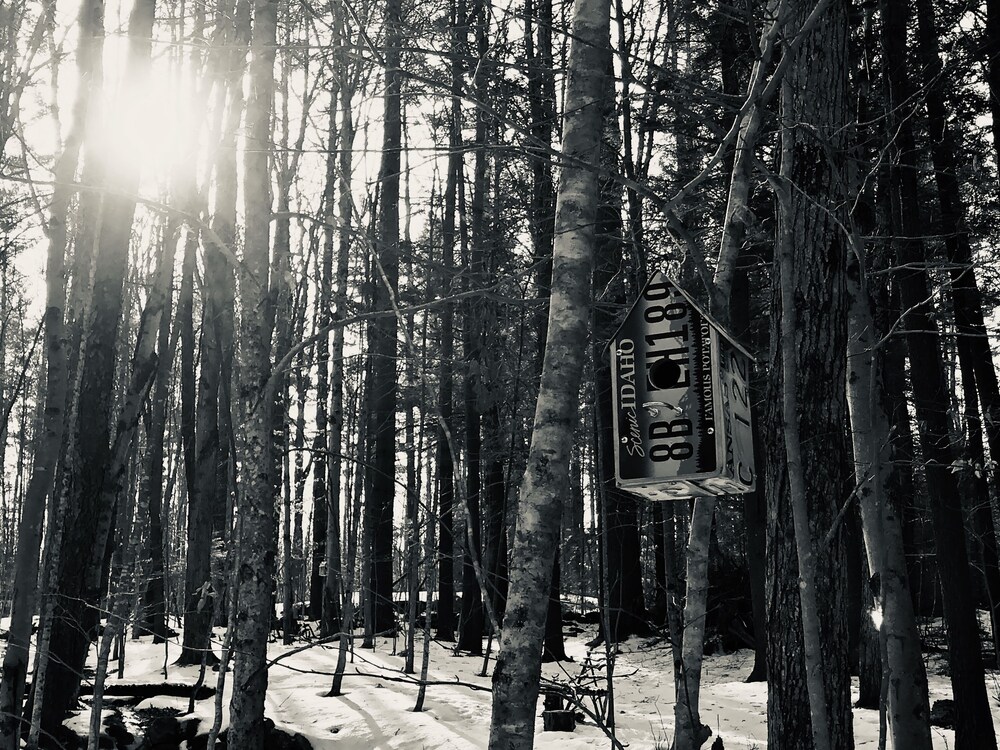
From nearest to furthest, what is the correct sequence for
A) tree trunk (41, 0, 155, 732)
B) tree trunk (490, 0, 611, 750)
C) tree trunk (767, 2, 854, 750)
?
tree trunk (490, 0, 611, 750) → tree trunk (767, 2, 854, 750) → tree trunk (41, 0, 155, 732)

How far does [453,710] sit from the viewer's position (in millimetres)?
9555

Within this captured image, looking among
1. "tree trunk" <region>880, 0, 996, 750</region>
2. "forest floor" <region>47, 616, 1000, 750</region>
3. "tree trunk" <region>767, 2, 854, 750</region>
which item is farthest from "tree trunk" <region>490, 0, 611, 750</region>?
"tree trunk" <region>880, 0, 996, 750</region>

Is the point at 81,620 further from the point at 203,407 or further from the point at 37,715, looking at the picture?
the point at 203,407

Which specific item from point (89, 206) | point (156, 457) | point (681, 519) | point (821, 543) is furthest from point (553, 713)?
point (681, 519)

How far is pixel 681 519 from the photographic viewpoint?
23.0 metres

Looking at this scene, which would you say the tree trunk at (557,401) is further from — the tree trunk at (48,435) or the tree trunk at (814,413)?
the tree trunk at (48,435)

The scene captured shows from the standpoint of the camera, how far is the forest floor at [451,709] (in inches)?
323

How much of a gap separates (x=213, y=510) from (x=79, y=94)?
7700 mm

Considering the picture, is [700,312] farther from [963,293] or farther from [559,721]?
[963,293]

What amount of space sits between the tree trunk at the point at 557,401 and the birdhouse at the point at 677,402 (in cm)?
27

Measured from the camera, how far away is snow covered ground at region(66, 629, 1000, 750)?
8219 millimetres

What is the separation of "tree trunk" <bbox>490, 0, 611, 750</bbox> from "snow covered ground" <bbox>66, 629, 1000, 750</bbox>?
323cm

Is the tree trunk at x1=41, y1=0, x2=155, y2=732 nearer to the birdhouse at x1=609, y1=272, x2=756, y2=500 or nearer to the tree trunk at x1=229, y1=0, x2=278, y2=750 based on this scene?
the tree trunk at x1=229, y1=0, x2=278, y2=750

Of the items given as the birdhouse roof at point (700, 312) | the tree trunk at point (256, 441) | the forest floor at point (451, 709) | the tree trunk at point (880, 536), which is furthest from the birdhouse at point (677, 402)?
the forest floor at point (451, 709)
